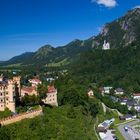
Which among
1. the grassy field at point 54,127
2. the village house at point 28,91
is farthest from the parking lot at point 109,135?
the village house at point 28,91

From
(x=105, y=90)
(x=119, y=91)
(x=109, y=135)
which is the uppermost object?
(x=105, y=90)

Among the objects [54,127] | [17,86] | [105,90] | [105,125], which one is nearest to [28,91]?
[17,86]

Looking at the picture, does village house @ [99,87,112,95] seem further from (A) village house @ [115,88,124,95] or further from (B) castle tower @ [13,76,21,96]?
(B) castle tower @ [13,76,21,96]

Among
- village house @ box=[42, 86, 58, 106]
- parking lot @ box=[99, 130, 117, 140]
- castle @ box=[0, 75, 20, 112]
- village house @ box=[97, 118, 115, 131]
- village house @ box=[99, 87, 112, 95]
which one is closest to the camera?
castle @ box=[0, 75, 20, 112]

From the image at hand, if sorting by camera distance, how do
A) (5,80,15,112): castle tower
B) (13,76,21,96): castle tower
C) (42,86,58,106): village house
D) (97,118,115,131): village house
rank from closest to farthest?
(5,80,15,112): castle tower → (13,76,21,96): castle tower → (42,86,58,106): village house → (97,118,115,131): village house

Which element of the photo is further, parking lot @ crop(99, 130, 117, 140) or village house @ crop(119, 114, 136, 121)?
village house @ crop(119, 114, 136, 121)

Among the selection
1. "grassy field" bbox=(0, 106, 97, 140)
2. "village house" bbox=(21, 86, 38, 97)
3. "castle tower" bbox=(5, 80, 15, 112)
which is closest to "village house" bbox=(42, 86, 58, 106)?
"grassy field" bbox=(0, 106, 97, 140)

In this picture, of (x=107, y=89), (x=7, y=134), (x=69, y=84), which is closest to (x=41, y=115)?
(x=7, y=134)

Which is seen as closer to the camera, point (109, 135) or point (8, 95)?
point (8, 95)

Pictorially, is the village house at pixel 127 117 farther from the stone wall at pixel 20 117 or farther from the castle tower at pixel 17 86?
the stone wall at pixel 20 117

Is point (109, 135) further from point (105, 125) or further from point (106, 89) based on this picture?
point (106, 89)

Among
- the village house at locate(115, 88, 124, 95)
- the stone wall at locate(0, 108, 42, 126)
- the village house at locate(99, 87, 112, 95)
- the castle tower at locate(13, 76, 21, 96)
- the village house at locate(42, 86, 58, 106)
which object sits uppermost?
the castle tower at locate(13, 76, 21, 96)
